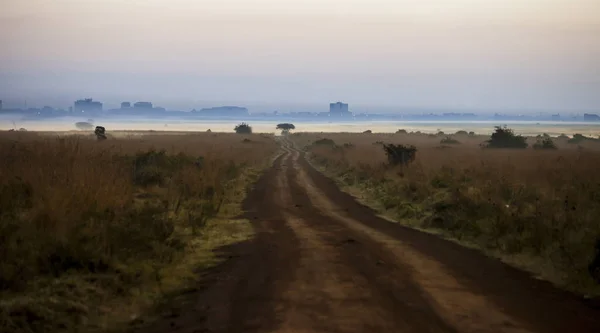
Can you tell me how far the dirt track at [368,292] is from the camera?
8141 mm

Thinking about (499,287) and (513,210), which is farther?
(513,210)

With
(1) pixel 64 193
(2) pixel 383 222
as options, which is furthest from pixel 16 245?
(2) pixel 383 222

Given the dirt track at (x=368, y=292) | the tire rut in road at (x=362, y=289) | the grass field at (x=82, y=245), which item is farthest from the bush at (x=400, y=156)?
the tire rut in road at (x=362, y=289)

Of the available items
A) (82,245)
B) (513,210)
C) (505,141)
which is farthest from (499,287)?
(505,141)

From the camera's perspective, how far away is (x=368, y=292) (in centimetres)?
980

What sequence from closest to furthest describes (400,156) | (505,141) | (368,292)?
1. (368,292)
2. (400,156)
3. (505,141)

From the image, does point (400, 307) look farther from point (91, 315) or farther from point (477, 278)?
point (91, 315)

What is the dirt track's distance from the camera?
320 inches

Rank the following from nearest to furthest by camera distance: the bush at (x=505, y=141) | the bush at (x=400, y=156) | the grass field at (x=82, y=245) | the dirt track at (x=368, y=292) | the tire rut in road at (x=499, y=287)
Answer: the dirt track at (x=368, y=292), the tire rut in road at (x=499, y=287), the grass field at (x=82, y=245), the bush at (x=400, y=156), the bush at (x=505, y=141)

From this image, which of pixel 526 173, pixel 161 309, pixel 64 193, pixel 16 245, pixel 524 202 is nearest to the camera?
pixel 161 309

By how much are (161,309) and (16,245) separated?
2.85 m

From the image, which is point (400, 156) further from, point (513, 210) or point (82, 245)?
point (82, 245)

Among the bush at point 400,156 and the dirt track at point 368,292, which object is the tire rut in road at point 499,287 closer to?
the dirt track at point 368,292

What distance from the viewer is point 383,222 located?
759 inches
